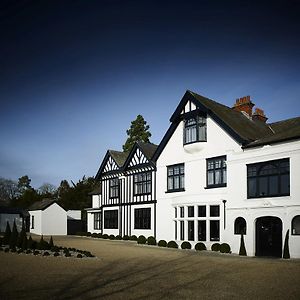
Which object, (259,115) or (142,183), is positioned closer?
(259,115)

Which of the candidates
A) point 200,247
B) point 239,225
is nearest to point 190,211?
point 200,247

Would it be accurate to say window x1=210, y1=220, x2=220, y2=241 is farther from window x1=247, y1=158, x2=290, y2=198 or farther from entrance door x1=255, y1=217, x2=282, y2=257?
window x1=247, y1=158, x2=290, y2=198

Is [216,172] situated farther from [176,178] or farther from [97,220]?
[97,220]

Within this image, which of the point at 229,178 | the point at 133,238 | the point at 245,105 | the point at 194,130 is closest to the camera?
the point at 229,178

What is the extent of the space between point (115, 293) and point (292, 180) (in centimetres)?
1327

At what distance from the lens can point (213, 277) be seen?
13.2 meters

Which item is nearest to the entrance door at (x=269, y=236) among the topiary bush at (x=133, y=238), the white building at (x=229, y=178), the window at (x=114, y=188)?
the white building at (x=229, y=178)

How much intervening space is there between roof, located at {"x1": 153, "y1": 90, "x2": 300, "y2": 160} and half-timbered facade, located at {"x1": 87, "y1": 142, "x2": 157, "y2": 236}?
12.8 feet

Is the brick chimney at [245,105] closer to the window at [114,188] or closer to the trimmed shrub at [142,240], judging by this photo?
the trimmed shrub at [142,240]

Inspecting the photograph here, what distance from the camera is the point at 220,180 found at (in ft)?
84.1

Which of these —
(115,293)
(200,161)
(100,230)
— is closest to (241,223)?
(200,161)

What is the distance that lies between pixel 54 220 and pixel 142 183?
16828mm

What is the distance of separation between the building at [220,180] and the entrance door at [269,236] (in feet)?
0.17

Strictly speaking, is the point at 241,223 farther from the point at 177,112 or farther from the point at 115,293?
the point at 115,293
